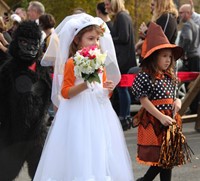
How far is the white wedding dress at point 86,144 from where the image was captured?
193 inches

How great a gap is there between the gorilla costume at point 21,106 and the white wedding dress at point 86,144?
0.47 meters

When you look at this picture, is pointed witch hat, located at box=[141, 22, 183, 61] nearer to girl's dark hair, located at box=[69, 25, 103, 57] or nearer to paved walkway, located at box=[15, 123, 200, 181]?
girl's dark hair, located at box=[69, 25, 103, 57]

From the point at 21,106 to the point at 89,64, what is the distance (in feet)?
3.47

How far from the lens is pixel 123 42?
927 cm

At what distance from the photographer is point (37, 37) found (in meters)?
5.73

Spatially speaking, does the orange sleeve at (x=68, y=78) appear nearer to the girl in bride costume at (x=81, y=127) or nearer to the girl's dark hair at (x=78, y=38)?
the girl in bride costume at (x=81, y=127)

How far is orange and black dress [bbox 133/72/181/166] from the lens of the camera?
538 cm

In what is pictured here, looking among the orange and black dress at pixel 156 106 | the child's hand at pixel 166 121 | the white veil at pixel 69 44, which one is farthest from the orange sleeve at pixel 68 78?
the child's hand at pixel 166 121

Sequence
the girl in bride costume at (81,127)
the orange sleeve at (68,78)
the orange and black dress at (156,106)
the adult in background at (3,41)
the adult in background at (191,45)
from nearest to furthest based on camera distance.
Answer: the girl in bride costume at (81,127), the orange sleeve at (68,78), the orange and black dress at (156,106), the adult in background at (3,41), the adult in background at (191,45)

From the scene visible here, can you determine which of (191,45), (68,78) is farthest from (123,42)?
(68,78)

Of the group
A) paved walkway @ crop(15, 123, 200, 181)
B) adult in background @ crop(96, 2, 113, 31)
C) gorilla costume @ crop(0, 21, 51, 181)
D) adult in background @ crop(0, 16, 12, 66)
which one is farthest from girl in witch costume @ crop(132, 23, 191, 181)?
adult in background @ crop(96, 2, 113, 31)

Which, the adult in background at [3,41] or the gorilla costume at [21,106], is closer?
the gorilla costume at [21,106]

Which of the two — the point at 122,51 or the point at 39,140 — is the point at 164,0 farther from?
the point at 39,140

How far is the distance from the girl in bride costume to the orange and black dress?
0.28 metres
